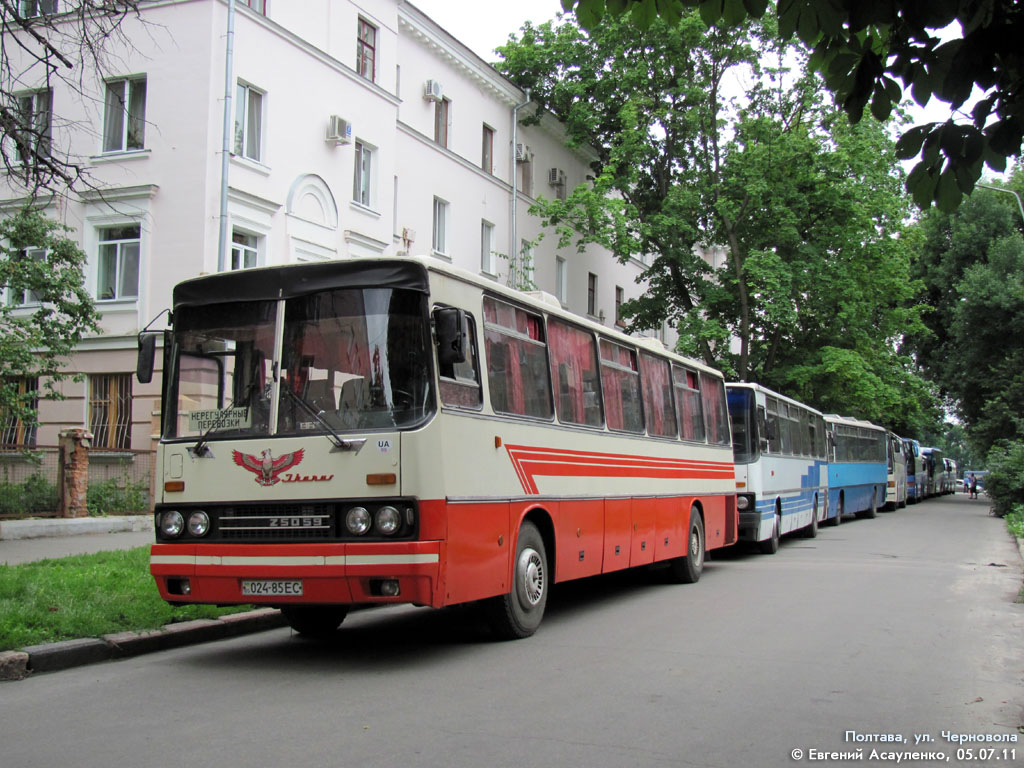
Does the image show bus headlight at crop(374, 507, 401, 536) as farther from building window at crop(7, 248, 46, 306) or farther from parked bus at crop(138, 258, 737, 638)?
building window at crop(7, 248, 46, 306)

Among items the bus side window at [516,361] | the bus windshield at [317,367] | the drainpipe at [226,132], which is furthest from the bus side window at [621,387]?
the drainpipe at [226,132]

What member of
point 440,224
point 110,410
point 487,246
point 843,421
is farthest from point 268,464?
point 487,246

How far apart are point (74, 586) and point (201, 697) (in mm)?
3817

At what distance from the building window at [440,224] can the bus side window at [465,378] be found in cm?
2229

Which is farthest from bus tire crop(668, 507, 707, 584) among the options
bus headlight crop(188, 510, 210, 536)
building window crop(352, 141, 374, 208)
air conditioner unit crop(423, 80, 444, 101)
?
air conditioner unit crop(423, 80, 444, 101)

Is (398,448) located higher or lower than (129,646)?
higher

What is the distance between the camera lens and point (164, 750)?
209 inches

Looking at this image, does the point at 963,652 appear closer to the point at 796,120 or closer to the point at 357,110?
the point at 357,110

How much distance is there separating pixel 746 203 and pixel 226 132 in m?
17.6

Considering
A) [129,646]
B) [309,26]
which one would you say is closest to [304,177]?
[309,26]

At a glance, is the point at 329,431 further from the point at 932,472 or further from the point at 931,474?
the point at 932,472

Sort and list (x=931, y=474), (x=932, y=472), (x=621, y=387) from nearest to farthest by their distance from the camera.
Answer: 1. (x=621, y=387)
2. (x=931, y=474)
3. (x=932, y=472)

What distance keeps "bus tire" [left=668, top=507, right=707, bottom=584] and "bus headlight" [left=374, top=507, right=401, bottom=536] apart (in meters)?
7.14

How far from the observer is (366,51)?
26469mm
